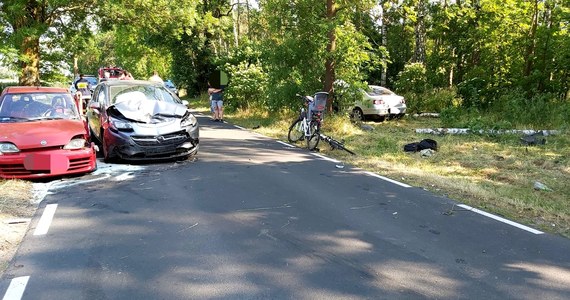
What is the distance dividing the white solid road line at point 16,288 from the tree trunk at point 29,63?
15539 mm

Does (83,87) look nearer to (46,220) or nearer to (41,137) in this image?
(41,137)

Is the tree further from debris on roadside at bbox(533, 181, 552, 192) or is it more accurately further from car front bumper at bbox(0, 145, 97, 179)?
debris on roadside at bbox(533, 181, 552, 192)

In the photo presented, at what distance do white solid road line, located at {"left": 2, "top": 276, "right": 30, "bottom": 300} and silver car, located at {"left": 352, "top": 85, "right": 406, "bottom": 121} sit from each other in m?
14.0

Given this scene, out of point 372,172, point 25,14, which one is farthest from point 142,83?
point 25,14

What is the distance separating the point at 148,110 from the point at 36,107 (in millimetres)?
2008

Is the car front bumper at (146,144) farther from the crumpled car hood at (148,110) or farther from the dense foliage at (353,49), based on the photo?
the dense foliage at (353,49)

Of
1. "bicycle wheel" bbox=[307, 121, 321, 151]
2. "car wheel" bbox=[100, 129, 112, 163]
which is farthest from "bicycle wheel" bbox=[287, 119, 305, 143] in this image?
"car wheel" bbox=[100, 129, 112, 163]

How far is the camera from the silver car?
17.0m

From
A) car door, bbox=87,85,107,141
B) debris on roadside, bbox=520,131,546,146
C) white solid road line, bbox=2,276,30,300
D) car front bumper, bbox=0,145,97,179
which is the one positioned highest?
car door, bbox=87,85,107,141

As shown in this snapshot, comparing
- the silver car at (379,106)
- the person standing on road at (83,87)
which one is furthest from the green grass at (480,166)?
the person standing on road at (83,87)

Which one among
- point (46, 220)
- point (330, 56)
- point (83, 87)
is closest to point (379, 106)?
point (330, 56)

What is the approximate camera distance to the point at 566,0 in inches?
645

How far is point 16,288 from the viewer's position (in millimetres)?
3809

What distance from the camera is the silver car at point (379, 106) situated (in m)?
17.0
